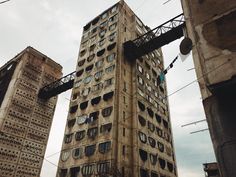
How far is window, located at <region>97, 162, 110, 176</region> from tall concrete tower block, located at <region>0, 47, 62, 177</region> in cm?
1568

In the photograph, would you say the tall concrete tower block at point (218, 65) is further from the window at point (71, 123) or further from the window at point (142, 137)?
the window at point (71, 123)

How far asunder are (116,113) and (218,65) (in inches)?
592

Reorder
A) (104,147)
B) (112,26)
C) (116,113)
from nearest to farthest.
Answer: (104,147), (116,113), (112,26)

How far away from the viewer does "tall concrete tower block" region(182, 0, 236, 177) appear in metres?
9.19

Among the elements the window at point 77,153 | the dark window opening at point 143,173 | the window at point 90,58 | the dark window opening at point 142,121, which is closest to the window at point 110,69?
the window at point 90,58

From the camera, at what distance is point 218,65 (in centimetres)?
1124

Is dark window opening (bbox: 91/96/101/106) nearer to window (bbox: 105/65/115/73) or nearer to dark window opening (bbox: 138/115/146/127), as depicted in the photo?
window (bbox: 105/65/115/73)

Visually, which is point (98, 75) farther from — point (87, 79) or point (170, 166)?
point (170, 166)

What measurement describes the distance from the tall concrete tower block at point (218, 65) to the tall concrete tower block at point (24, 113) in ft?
96.3

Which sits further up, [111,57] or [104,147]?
[111,57]

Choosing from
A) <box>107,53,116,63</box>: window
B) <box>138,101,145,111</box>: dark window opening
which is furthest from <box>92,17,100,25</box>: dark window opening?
<box>138,101,145,111</box>: dark window opening

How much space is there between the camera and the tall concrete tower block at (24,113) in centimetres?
3150

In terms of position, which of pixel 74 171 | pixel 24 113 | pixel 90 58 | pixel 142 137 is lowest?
pixel 74 171

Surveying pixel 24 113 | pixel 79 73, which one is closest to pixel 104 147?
pixel 79 73
